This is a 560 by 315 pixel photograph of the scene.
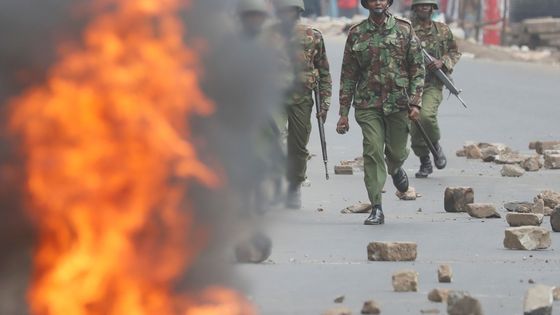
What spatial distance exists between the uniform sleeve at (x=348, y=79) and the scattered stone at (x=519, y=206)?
175 cm

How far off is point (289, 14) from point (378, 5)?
808mm

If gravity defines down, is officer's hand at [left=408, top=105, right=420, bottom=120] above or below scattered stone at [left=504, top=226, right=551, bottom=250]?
above

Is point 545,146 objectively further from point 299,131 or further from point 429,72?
point 299,131

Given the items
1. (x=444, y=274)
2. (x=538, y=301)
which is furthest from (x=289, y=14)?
(x=538, y=301)

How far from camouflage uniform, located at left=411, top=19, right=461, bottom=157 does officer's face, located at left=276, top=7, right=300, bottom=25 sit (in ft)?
10.3

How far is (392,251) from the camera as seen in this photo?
11.3 meters

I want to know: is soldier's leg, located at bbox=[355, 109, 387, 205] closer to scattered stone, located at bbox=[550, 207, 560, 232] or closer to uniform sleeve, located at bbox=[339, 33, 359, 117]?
uniform sleeve, located at bbox=[339, 33, 359, 117]

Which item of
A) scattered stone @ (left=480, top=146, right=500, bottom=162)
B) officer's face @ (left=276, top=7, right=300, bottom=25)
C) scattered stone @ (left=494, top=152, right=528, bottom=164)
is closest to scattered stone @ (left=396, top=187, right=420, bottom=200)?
officer's face @ (left=276, top=7, right=300, bottom=25)

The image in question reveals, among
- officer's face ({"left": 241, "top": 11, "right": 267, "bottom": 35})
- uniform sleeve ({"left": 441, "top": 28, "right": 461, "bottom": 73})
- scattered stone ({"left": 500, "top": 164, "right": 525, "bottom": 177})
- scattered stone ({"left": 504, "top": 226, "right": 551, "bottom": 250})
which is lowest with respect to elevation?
scattered stone ({"left": 500, "top": 164, "right": 525, "bottom": 177})

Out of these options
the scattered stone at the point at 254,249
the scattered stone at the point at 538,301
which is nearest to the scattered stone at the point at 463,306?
the scattered stone at the point at 538,301

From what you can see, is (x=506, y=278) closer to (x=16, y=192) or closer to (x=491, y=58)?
(x=16, y=192)

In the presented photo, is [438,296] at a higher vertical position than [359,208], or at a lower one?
higher

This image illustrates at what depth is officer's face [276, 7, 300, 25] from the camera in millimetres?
12451

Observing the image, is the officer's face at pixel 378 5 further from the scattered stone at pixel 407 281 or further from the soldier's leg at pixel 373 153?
the scattered stone at pixel 407 281
